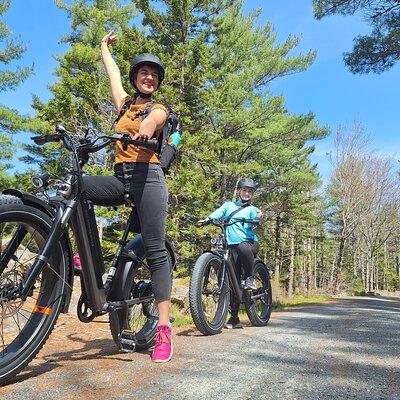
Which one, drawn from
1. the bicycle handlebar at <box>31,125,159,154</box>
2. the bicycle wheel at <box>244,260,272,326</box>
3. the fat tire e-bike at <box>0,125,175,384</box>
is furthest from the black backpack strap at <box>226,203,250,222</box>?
the bicycle handlebar at <box>31,125,159,154</box>

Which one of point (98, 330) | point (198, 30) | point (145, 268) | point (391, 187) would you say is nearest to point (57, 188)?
point (145, 268)

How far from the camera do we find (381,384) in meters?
2.44

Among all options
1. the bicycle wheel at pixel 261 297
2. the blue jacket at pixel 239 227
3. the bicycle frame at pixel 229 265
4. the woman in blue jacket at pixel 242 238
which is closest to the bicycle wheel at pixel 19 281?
the bicycle frame at pixel 229 265

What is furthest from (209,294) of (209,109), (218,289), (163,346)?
A: (209,109)

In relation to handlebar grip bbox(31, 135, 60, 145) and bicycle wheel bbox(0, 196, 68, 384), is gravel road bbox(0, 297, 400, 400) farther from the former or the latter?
handlebar grip bbox(31, 135, 60, 145)

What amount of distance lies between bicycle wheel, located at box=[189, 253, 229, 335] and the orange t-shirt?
6.55 ft

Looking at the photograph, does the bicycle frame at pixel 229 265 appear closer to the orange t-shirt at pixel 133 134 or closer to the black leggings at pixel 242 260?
the black leggings at pixel 242 260

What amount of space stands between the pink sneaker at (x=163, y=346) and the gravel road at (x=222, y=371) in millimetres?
77

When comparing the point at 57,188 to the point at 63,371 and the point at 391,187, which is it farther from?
the point at 391,187

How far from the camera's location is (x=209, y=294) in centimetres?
500

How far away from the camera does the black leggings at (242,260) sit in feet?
18.3

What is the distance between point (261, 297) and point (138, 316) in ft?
9.22

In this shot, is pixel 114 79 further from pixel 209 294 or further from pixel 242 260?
pixel 242 260

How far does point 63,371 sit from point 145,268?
103cm
